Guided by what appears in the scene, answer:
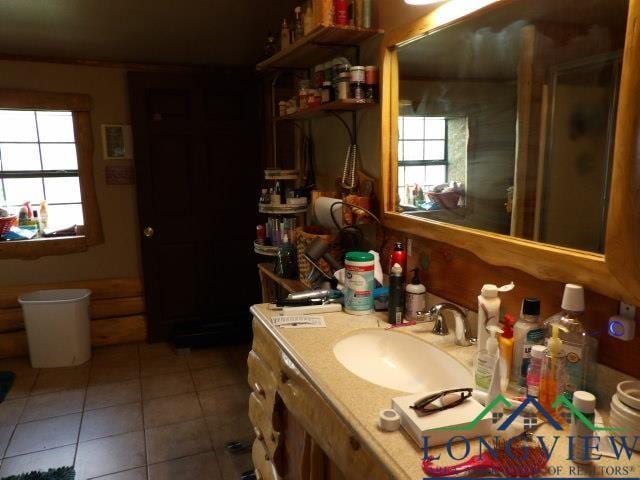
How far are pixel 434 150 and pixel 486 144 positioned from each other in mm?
250

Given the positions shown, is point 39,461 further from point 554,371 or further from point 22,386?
point 554,371

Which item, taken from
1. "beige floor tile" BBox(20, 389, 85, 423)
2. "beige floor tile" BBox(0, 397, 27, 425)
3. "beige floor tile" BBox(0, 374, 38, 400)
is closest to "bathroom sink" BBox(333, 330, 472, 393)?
"beige floor tile" BBox(20, 389, 85, 423)

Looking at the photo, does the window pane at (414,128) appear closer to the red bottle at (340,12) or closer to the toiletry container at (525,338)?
the red bottle at (340,12)

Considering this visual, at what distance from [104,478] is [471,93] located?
7.04 feet

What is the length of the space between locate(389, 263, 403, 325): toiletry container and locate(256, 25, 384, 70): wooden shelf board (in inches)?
36.0

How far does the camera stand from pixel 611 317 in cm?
97

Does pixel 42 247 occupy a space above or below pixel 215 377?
above

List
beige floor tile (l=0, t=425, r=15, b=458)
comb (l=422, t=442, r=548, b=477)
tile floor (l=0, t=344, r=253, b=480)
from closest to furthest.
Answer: comb (l=422, t=442, r=548, b=477), tile floor (l=0, t=344, r=253, b=480), beige floor tile (l=0, t=425, r=15, b=458)

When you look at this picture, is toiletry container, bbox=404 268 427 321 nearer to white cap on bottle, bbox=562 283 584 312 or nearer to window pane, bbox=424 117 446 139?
window pane, bbox=424 117 446 139

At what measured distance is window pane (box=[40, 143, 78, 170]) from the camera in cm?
345

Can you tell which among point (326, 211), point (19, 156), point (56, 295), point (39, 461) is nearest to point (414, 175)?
point (326, 211)

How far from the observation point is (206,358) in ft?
10.8

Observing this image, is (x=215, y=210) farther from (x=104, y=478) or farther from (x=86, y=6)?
(x=104, y=478)

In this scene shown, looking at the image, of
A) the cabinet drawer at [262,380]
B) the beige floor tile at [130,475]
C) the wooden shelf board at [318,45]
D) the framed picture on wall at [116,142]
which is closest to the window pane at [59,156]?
the framed picture on wall at [116,142]
